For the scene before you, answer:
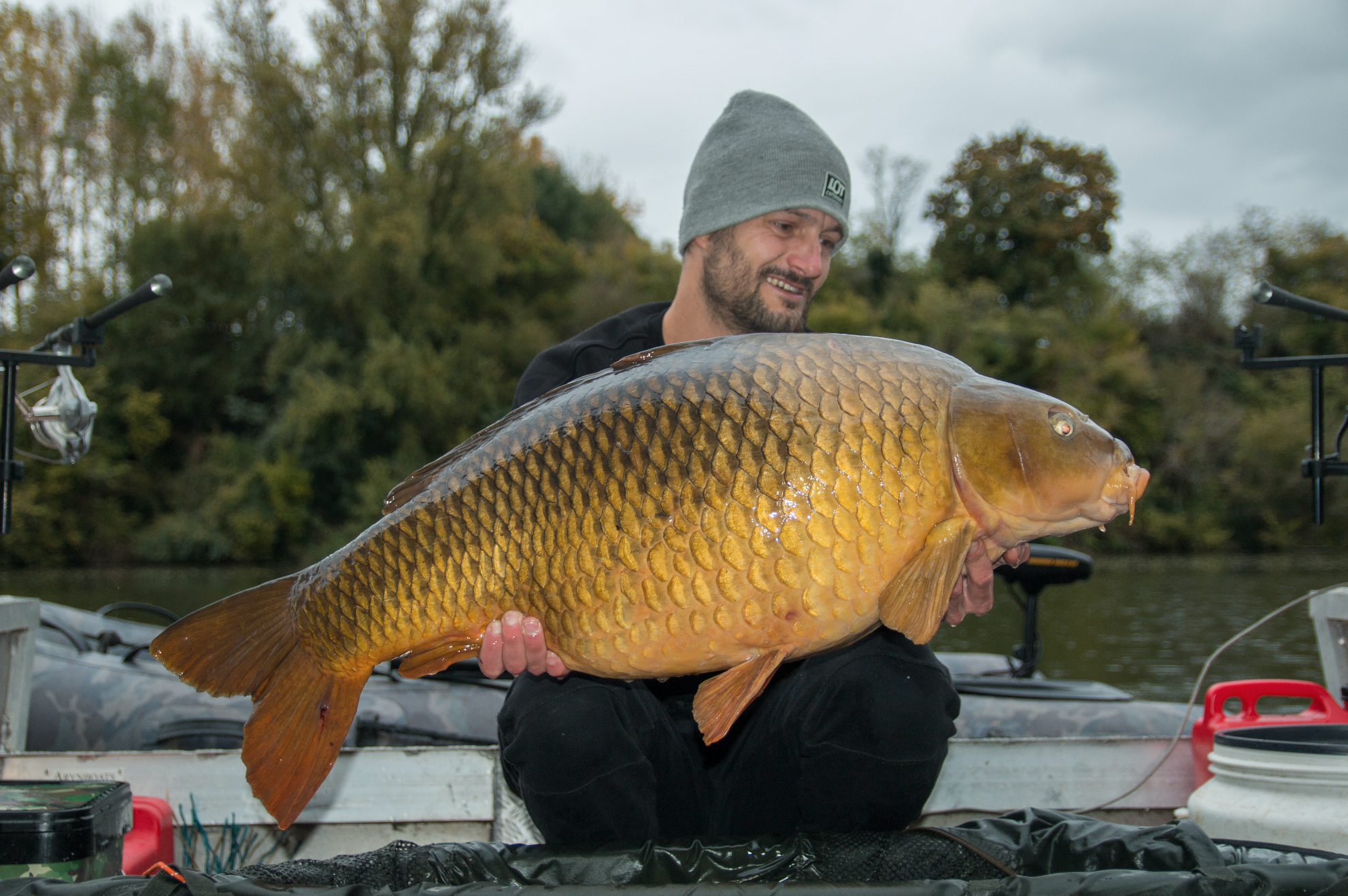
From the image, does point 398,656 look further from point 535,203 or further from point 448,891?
point 535,203

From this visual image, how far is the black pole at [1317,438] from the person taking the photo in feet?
6.03

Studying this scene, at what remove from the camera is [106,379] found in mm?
15828

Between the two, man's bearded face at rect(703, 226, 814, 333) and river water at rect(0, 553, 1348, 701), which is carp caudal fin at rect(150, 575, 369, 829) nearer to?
man's bearded face at rect(703, 226, 814, 333)

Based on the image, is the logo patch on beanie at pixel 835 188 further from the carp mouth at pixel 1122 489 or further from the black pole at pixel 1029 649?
the black pole at pixel 1029 649

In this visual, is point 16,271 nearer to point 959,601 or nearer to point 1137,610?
point 959,601

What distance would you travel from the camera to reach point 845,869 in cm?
126

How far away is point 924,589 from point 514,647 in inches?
19.6

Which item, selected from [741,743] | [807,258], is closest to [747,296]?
[807,258]

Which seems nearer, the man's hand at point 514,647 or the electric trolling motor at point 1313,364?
the man's hand at point 514,647

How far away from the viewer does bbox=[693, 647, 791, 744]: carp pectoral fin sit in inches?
46.5

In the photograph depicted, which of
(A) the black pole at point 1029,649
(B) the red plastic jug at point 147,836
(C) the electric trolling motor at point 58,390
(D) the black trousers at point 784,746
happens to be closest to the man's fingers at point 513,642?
(D) the black trousers at point 784,746

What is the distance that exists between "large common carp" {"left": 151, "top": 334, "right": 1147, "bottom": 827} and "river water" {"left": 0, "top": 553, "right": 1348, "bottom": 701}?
5221mm

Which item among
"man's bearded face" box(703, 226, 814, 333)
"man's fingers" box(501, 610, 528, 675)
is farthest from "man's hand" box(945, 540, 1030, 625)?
"man's bearded face" box(703, 226, 814, 333)

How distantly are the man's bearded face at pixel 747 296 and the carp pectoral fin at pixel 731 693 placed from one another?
1011mm
